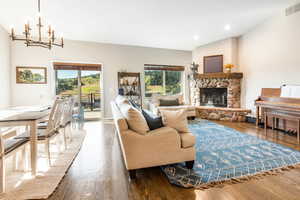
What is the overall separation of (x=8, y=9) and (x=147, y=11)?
328 cm

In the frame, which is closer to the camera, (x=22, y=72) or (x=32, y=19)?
(x=32, y=19)

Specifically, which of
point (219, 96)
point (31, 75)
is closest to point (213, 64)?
point (219, 96)

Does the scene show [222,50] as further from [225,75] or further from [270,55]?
[270,55]

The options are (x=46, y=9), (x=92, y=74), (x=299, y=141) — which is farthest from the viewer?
(x=92, y=74)

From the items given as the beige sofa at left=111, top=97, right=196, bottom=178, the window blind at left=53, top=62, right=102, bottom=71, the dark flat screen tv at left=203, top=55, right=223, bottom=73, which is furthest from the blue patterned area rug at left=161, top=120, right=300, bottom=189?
the window blind at left=53, top=62, right=102, bottom=71

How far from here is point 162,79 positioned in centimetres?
676

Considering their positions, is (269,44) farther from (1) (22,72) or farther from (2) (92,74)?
(1) (22,72)

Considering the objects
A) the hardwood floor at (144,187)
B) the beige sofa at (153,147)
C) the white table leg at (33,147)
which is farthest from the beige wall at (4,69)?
the beige sofa at (153,147)

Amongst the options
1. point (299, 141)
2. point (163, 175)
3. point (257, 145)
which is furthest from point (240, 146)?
point (163, 175)

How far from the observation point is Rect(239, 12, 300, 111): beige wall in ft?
12.8

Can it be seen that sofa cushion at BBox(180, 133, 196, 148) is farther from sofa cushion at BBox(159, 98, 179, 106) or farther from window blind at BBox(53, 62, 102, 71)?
window blind at BBox(53, 62, 102, 71)

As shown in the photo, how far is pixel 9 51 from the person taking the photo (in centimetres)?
475

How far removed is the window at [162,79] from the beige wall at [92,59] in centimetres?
27

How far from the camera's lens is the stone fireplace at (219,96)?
17.5 feet
